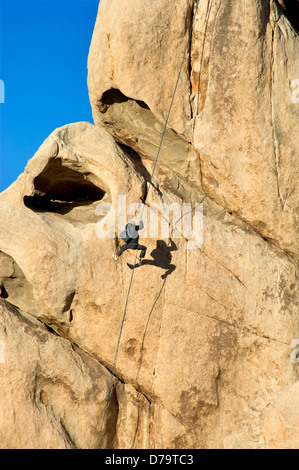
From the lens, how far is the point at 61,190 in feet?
28.0

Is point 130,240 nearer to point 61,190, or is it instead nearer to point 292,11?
point 61,190

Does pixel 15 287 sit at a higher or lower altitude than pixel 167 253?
lower

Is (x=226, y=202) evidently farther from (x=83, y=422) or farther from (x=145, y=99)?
(x=83, y=422)

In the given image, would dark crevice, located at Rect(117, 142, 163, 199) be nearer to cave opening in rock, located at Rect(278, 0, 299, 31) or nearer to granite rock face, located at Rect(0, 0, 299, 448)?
granite rock face, located at Rect(0, 0, 299, 448)

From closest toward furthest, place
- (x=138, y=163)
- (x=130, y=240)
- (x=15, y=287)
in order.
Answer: (x=130, y=240)
(x=15, y=287)
(x=138, y=163)

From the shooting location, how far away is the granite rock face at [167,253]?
271 inches

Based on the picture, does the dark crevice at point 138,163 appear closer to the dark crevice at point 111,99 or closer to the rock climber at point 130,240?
the dark crevice at point 111,99

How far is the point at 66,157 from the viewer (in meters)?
7.45

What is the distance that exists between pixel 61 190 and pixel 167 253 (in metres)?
2.26

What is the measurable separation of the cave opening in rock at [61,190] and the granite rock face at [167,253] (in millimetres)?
42

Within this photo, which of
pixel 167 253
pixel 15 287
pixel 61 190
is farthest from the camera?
pixel 61 190

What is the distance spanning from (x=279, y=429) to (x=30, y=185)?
476cm

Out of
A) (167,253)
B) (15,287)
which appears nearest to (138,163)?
(167,253)

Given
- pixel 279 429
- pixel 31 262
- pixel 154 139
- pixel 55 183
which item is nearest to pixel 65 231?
pixel 31 262
